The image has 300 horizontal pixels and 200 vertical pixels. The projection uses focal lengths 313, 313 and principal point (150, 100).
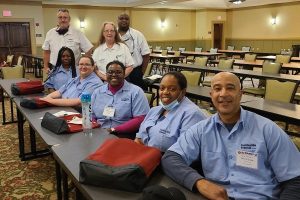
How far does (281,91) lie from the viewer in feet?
12.9

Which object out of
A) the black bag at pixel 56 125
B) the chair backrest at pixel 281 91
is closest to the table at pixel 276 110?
the chair backrest at pixel 281 91

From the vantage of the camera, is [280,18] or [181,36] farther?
[181,36]

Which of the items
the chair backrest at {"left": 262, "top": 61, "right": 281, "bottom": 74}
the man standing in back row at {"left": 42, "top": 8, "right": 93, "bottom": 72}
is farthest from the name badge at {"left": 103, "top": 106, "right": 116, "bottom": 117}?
the chair backrest at {"left": 262, "top": 61, "right": 281, "bottom": 74}

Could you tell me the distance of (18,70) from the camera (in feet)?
20.7

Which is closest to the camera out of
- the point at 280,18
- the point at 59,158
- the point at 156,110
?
the point at 59,158

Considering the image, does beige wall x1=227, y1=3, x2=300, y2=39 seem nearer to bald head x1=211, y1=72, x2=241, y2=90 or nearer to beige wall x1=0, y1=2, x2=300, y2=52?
beige wall x1=0, y1=2, x2=300, y2=52

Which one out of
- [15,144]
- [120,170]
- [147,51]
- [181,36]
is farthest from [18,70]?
[181,36]

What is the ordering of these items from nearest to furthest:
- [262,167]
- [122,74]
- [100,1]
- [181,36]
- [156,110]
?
1. [262,167]
2. [156,110]
3. [122,74]
4. [100,1]
5. [181,36]

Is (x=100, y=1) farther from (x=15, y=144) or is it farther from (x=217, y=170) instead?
(x=217, y=170)

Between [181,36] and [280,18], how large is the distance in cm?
518

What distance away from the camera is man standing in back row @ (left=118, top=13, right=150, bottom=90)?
13.8 feet

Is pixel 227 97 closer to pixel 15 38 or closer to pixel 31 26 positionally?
pixel 31 26

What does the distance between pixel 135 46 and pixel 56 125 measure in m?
2.32

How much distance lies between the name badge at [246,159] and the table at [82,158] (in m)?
0.29
